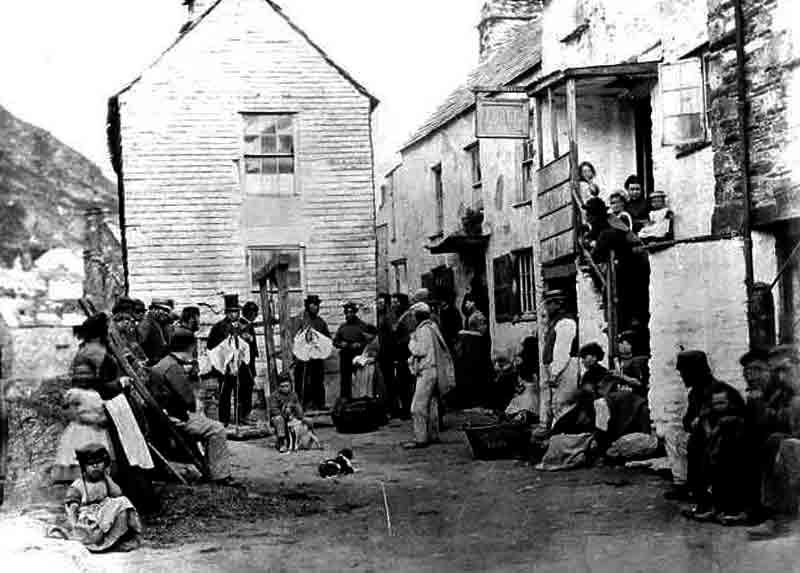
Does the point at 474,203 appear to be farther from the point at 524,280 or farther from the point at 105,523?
the point at 105,523

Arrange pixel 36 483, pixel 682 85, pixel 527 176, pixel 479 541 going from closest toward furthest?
pixel 479 541
pixel 36 483
pixel 682 85
pixel 527 176

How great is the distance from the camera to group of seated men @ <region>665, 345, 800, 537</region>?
23.7ft

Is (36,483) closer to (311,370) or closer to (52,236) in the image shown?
(52,236)

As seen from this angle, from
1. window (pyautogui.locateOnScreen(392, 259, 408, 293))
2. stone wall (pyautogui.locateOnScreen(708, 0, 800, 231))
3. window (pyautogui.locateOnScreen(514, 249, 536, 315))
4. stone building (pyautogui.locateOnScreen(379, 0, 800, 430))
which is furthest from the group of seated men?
window (pyautogui.locateOnScreen(392, 259, 408, 293))

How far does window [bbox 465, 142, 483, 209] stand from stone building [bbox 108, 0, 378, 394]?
238 centimetres

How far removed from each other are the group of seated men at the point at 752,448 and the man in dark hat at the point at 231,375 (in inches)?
303

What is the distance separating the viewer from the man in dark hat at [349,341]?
53.2 feet

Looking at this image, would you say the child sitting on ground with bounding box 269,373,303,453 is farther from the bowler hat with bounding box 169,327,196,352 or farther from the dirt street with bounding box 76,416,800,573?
the bowler hat with bounding box 169,327,196,352

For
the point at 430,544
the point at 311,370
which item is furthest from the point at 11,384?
the point at 311,370

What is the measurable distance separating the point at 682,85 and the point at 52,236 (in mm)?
6674

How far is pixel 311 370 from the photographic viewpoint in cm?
1661

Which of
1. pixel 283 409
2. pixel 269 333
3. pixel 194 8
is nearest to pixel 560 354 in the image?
pixel 283 409

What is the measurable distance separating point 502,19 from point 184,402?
1520cm

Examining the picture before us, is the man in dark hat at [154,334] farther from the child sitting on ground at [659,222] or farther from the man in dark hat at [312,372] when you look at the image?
the child sitting on ground at [659,222]
